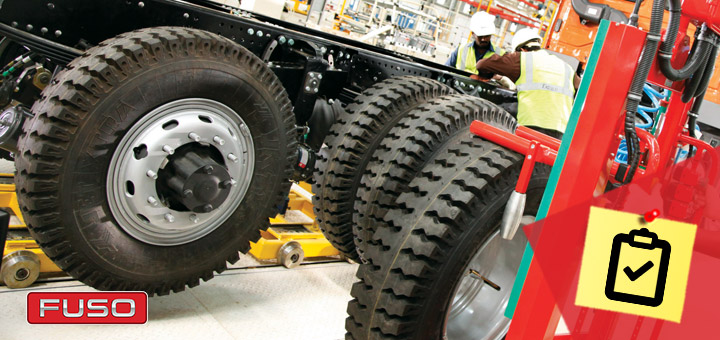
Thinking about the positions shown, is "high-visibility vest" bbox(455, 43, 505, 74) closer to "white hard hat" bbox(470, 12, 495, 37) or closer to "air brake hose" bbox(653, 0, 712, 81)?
"white hard hat" bbox(470, 12, 495, 37)

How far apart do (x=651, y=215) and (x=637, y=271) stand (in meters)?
Answer: 0.13

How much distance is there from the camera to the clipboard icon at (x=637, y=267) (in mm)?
1281

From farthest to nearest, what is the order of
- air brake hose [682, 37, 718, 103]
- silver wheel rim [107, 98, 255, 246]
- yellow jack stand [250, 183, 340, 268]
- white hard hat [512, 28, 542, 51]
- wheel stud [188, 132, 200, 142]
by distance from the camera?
white hard hat [512, 28, 542, 51], yellow jack stand [250, 183, 340, 268], wheel stud [188, 132, 200, 142], silver wheel rim [107, 98, 255, 246], air brake hose [682, 37, 718, 103]

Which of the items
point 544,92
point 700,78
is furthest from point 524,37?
point 700,78

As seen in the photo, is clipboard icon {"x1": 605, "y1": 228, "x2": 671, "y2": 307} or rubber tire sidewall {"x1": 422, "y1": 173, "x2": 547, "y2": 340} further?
rubber tire sidewall {"x1": 422, "y1": 173, "x2": 547, "y2": 340}

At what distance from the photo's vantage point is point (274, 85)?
247 cm

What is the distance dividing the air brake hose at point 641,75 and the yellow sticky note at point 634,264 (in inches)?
6.9

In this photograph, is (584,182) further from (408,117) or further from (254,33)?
(254,33)

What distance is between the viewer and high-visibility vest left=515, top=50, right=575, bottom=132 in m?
4.05

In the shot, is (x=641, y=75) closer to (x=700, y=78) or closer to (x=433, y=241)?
(x=700, y=78)

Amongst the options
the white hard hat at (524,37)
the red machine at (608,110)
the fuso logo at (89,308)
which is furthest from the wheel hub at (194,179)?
the white hard hat at (524,37)

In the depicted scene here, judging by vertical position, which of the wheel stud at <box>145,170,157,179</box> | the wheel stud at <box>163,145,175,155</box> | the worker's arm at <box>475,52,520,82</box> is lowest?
the wheel stud at <box>145,170,157,179</box>

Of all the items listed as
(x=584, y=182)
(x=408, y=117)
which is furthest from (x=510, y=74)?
(x=584, y=182)

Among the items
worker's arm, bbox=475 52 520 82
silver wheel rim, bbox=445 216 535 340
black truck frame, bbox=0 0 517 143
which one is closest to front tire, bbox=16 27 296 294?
black truck frame, bbox=0 0 517 143
